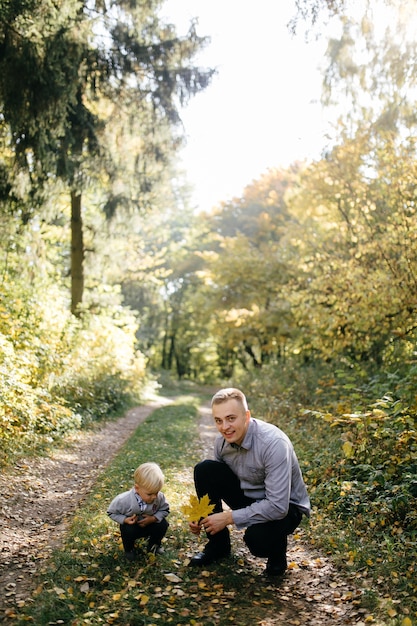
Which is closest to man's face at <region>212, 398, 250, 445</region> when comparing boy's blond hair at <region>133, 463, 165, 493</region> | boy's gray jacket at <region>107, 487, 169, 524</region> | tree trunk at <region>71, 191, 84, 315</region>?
boy's blond hair at <region>133, 463, 165, 493</region>

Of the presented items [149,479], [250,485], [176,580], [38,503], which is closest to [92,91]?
[38,503]

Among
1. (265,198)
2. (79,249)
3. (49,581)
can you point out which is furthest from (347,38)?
(265,198)

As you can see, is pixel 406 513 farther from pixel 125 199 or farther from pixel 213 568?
pixel 125 199

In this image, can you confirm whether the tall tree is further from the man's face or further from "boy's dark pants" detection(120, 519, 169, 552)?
"boy's dark pants" detection(120, 519, 169, 552)

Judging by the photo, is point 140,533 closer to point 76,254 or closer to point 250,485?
point 250,485

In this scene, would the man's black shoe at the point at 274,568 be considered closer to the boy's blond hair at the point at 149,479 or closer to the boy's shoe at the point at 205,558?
the boy's shoe at the point at 205,558

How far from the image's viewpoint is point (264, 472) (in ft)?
13.1

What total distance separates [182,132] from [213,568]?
12.0 metres

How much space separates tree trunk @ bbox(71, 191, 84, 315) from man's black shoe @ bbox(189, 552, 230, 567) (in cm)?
1181

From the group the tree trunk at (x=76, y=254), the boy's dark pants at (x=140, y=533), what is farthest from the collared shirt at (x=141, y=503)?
the tree trunk at (x=76, y=254)

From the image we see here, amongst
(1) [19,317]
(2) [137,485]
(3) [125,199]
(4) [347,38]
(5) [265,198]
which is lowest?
(2) [137,485]

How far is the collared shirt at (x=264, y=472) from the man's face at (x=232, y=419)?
114 mm

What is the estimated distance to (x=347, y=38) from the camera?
8.58 meters

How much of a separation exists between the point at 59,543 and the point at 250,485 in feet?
5.89
